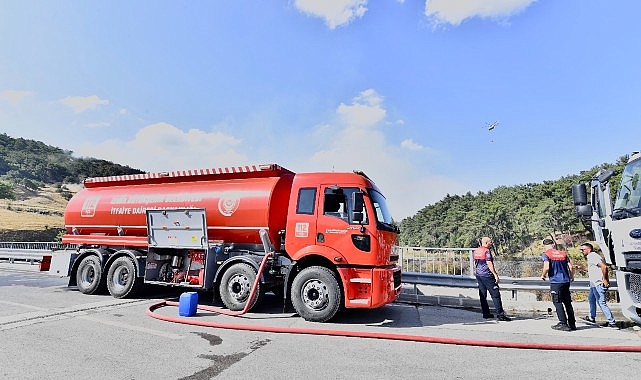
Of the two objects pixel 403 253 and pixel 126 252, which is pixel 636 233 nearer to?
pixel 403 253

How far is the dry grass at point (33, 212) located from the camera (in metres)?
36.8

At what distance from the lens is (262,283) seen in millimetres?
7367

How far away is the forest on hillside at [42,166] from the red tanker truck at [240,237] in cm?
6750

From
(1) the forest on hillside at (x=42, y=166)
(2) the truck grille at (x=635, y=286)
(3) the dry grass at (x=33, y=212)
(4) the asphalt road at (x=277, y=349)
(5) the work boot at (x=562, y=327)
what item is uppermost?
(1) the forest on hillside at (x=42, y=166)

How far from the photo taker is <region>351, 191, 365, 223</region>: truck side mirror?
22.5 ft

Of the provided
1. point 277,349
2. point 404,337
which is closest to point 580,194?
point 404,337

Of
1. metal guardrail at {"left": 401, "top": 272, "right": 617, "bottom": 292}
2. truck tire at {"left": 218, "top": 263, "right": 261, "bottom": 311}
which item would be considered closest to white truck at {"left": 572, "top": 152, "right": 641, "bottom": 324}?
metal guardrail at {"left": 401, "top": 272, "right": 617, "bottom": 292}

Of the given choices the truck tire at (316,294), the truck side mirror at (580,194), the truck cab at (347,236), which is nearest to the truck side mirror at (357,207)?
the truck cab at (347,236)

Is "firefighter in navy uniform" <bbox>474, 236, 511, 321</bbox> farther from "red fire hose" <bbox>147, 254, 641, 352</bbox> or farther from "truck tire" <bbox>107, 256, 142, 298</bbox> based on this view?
"truck tire" <bbox>107, 256, 142, 298</bbox>

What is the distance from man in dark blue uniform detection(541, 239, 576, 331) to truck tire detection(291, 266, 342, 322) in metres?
3.84

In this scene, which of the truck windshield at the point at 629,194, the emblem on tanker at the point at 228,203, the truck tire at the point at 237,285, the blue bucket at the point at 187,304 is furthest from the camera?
the emblem on tanker at the point at 228,203

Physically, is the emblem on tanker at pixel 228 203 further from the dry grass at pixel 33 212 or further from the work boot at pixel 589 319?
the dry grass at pixel 33 212

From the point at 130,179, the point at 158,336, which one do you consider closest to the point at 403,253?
the point at 158,336

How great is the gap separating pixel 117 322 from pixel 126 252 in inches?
115
